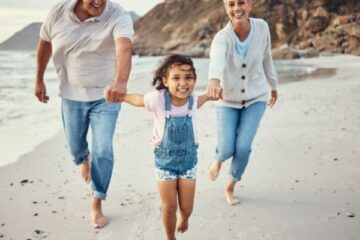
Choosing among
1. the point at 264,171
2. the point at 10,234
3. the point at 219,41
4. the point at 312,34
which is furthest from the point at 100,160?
the point at 312,34

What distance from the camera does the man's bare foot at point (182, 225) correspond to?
3615 mm

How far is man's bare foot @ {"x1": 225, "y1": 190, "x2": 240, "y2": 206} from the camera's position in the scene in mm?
4531

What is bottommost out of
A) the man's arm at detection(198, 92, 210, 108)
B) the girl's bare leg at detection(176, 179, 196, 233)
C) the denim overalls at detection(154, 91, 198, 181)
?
the girl's bare leg at detection(176, 179, 196, 233)

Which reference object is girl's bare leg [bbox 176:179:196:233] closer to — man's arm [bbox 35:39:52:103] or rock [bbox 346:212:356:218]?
rock [bbox 346:212:356:218]

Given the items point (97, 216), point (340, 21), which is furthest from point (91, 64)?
point (340, 21)

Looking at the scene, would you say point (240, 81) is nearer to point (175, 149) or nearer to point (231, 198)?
point (231, 198)

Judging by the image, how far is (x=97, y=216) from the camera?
13.5ft

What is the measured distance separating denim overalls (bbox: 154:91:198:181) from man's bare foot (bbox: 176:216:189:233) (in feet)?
1.31

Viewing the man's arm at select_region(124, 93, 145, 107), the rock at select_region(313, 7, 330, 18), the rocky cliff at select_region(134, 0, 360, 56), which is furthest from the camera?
the rock at select_region(313, 7, 330, 18)

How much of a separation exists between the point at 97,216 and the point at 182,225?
0.87 m

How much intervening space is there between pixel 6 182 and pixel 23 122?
14.0 feet

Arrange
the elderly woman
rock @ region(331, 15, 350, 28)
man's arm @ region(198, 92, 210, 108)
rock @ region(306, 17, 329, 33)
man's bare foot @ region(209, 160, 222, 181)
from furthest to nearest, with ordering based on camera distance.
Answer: rock @ region(306, 17, 329, 33) → rock @ region(331, 15, 350, 28) → man's bare foot @ region(209, 160, 222, 181) → the elderly woman → man's arm @ region(198, 92, 210, 108)

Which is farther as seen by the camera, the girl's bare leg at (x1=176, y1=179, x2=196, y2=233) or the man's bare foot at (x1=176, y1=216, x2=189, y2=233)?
the man's bare foot at (x1=176, y1=216, x2=189, y2=233)

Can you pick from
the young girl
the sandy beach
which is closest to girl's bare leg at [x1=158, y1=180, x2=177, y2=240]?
the young girl
